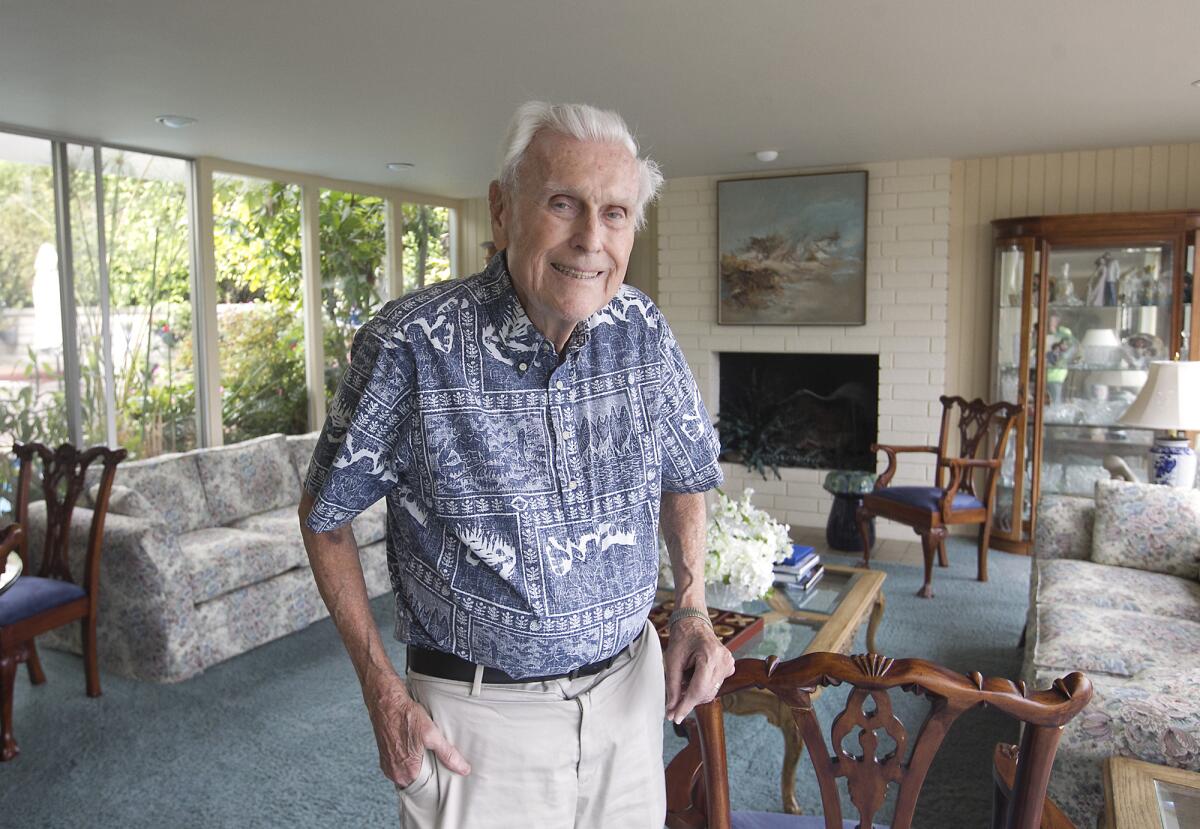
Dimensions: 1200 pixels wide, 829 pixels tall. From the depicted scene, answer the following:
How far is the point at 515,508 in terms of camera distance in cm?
116

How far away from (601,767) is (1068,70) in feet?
11.1

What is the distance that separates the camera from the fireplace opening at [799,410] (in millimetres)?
6273

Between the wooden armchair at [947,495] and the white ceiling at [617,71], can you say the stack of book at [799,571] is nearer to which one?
the wooden armchair at [947,495]

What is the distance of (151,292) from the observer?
17.0 feet

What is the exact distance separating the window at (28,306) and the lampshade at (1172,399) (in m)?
5.28

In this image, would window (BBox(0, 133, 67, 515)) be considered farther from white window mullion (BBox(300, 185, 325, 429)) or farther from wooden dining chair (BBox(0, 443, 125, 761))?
white window mullion (BBox(300, 185, 325, 429))

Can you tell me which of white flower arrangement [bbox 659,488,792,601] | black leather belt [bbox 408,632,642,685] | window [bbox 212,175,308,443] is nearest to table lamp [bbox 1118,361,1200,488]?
white flower arrangement [bbox 659,488,792,601]

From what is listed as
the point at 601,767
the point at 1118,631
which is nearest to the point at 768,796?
the point at 1118,631

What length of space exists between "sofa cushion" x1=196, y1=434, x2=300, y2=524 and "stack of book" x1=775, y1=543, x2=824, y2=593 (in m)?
2.58

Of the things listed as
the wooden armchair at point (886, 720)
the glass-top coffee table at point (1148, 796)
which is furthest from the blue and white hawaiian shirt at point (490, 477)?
the glass-top coffee table at point (1148, 796)

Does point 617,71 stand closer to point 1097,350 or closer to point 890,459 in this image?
point 890,459

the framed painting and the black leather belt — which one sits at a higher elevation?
the framed painting

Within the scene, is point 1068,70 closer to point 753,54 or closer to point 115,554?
point 753,54

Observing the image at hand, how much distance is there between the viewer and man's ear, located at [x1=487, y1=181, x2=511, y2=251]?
123 centimetres
